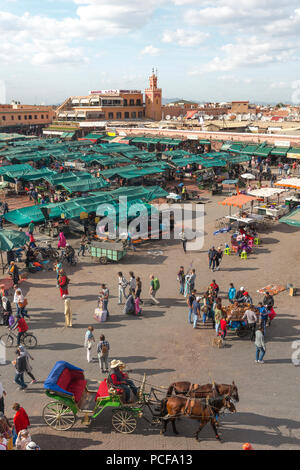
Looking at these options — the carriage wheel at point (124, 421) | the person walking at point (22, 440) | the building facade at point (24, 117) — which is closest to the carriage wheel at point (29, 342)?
the carriage wheel at point (124, 421)

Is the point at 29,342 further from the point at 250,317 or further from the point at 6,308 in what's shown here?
the point at 250,317

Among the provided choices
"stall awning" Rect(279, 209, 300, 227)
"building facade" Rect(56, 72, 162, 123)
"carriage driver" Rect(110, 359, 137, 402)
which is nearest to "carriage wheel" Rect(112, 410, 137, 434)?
"carriage driver" Rect(110, 359, 137, 402)

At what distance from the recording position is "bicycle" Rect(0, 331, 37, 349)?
11094mm

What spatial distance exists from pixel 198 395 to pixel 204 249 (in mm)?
11992

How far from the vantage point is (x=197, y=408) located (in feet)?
25.1

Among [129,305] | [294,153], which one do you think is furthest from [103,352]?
[294,153]

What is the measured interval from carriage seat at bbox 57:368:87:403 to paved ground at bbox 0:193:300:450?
2.22 feet

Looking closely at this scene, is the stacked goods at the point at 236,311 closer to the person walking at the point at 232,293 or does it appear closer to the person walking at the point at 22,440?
the person walking at the point at 232,293

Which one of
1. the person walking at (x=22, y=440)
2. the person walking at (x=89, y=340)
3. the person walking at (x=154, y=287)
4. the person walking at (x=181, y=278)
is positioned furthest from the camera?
the person walking at (x=181, y=278)

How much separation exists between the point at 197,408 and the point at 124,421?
1.48 m

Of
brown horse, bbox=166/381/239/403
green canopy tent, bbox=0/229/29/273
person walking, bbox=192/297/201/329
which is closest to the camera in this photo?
brown horse, bbox=166/381/239/403

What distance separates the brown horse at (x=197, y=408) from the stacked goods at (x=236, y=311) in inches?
158

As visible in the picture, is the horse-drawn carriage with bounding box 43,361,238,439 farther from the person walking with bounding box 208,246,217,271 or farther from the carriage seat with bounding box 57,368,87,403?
the person walking with bounding box 208,246,217,271

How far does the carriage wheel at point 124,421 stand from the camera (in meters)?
7.91
